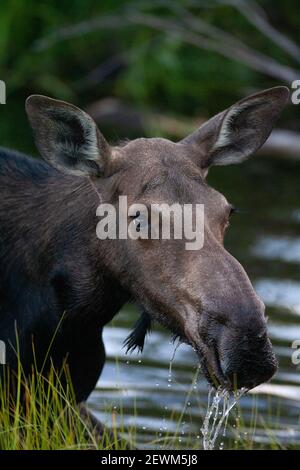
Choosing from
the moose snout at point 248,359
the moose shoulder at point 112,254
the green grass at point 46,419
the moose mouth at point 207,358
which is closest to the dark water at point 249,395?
the green grass at point 46,419

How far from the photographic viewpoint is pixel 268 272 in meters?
12.9

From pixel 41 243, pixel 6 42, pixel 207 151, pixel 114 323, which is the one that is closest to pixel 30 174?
pixel 41 243

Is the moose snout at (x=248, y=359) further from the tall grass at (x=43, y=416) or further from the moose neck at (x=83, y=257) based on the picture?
the tall grass at (x=43, y=416)

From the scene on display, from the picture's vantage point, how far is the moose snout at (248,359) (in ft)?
18.5

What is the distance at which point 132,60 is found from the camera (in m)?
21.0

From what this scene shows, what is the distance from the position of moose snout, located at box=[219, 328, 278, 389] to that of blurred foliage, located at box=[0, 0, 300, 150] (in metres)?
14.2

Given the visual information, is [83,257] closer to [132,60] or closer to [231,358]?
[231,358]

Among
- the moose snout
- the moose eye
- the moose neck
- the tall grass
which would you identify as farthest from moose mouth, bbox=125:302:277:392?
the tall grass

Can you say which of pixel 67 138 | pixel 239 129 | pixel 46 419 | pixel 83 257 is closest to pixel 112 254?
pixel 83 257

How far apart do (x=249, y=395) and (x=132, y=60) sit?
1225cm

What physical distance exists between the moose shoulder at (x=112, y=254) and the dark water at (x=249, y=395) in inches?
25.7

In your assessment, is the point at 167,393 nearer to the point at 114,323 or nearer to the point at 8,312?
the point at 114,323

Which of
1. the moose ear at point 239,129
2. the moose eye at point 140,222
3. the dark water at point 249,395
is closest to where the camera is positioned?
the moose eye at point 140,222
